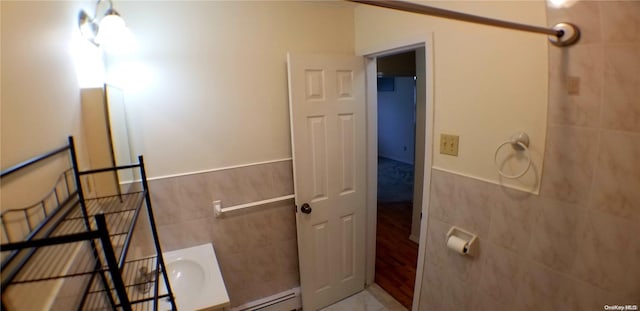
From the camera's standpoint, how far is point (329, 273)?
2334 mm

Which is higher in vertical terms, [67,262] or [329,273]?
[67,262]

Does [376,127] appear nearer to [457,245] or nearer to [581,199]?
[457,245]

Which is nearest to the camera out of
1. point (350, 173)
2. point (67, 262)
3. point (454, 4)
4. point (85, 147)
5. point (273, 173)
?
point (67, 262)

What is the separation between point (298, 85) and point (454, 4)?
1010mm

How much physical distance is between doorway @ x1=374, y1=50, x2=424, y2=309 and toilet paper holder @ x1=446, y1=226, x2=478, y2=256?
103cm

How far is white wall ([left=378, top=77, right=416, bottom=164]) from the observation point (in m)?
6.42

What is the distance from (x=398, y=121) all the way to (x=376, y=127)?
186 inches

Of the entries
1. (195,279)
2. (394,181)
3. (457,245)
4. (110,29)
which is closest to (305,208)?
(195,279)

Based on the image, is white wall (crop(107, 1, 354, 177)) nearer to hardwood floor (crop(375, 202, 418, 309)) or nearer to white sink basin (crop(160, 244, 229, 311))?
white sink basin (crop(160, 244, 229, 311))

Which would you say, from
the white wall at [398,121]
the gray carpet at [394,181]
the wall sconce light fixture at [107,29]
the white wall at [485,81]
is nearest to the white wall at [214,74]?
the wall sconce light fixture at [107,29]

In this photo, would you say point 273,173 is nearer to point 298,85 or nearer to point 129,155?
point 298,85

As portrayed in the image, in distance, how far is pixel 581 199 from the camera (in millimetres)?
1146

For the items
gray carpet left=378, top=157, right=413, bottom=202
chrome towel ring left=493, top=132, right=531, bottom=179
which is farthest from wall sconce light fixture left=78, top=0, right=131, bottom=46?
gray carpet left=378, top=157, right=413, bottom=202

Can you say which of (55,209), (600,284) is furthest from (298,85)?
(600,284)
